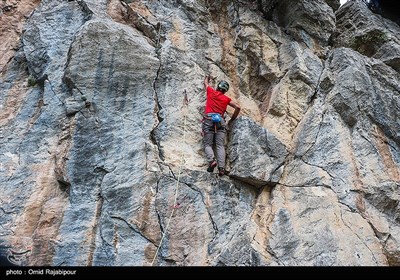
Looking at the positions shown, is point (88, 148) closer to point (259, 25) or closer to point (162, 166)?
point (162, 166)

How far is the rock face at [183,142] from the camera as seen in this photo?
872cm

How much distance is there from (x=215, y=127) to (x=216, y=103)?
710 millimetres

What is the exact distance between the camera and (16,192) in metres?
9.32

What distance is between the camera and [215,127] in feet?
34.1

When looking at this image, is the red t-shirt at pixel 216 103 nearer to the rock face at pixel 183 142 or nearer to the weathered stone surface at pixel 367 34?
the rock face at pixel 183 142

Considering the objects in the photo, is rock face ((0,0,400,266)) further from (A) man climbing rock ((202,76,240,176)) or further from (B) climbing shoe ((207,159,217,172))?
(A) man climbing rock ((202,76,240,176))

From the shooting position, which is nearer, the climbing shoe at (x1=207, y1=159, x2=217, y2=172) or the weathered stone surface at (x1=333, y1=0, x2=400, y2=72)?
the climbing shoe at (x1=207, y1=159, x2=217, y2=172)

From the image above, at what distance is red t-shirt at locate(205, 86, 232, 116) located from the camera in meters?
10.7

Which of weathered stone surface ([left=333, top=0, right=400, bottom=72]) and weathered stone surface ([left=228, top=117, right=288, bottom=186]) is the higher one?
weathered stone surface ([left=333, top=0, right=400, bottom=72])

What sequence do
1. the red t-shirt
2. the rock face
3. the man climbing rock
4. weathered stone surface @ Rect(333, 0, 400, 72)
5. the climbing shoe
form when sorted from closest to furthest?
the rock face < the climbing shoe < the man climbing rock < the red t-shirt < weathered stone surface @ Rect(333, 0, 400, 72)

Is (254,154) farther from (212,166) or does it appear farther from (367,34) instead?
(367,34)

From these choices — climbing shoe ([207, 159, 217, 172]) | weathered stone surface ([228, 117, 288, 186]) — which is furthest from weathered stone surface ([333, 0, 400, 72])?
climbing shoe ([207, 159, 217, 172])

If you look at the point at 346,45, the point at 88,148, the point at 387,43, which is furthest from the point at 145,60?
the point at 387,43

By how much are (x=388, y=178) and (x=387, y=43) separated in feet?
20.5
